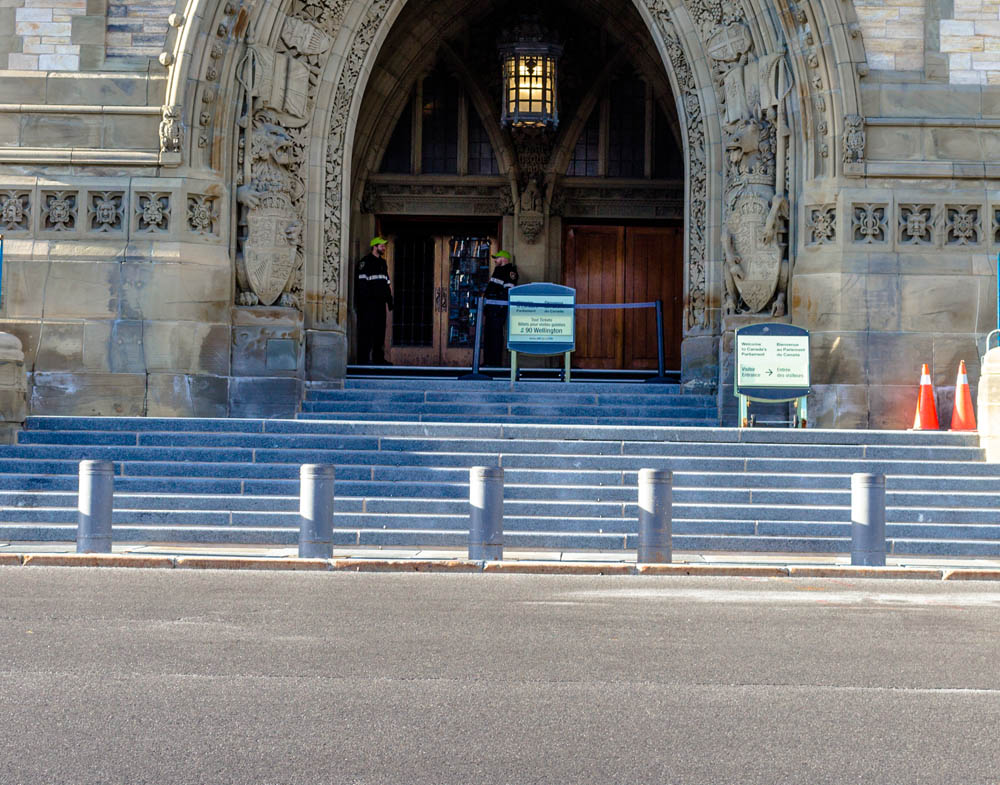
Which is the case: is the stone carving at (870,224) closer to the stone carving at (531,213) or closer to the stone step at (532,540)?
the stone step at (532,540)

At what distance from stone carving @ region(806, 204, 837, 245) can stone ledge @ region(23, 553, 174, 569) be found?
10.2 meters

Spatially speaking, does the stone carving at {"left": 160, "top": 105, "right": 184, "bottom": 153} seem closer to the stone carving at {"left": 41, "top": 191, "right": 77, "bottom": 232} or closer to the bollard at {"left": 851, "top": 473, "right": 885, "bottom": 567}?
the stone carving at {"left": 41, "top": 191, "right": 77, "bottom": 232}

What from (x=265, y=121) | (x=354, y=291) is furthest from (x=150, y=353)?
(x=354, y=291)

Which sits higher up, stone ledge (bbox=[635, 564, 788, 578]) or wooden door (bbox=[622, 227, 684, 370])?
wooden door (bbox=[622, 227, 684, 370])

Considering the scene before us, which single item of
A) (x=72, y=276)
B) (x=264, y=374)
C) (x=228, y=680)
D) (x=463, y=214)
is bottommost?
(x=228, y=680)

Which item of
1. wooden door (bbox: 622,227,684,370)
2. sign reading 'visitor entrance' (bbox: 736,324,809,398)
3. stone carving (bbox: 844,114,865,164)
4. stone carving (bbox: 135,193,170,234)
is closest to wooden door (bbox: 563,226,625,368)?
wooden door (bbox: 622,227,684,370)

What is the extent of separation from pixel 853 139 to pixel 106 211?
9.50 m

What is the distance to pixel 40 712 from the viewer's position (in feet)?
20.9

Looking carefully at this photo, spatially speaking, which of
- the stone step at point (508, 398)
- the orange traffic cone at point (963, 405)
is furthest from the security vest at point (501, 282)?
the orange traffic cone at point (963, 405)

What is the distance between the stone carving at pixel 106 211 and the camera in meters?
18.9

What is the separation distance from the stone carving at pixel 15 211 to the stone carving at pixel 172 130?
191cm

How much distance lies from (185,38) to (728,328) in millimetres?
7904

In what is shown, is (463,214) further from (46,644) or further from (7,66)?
(46,644)

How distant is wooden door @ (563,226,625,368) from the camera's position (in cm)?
2656
